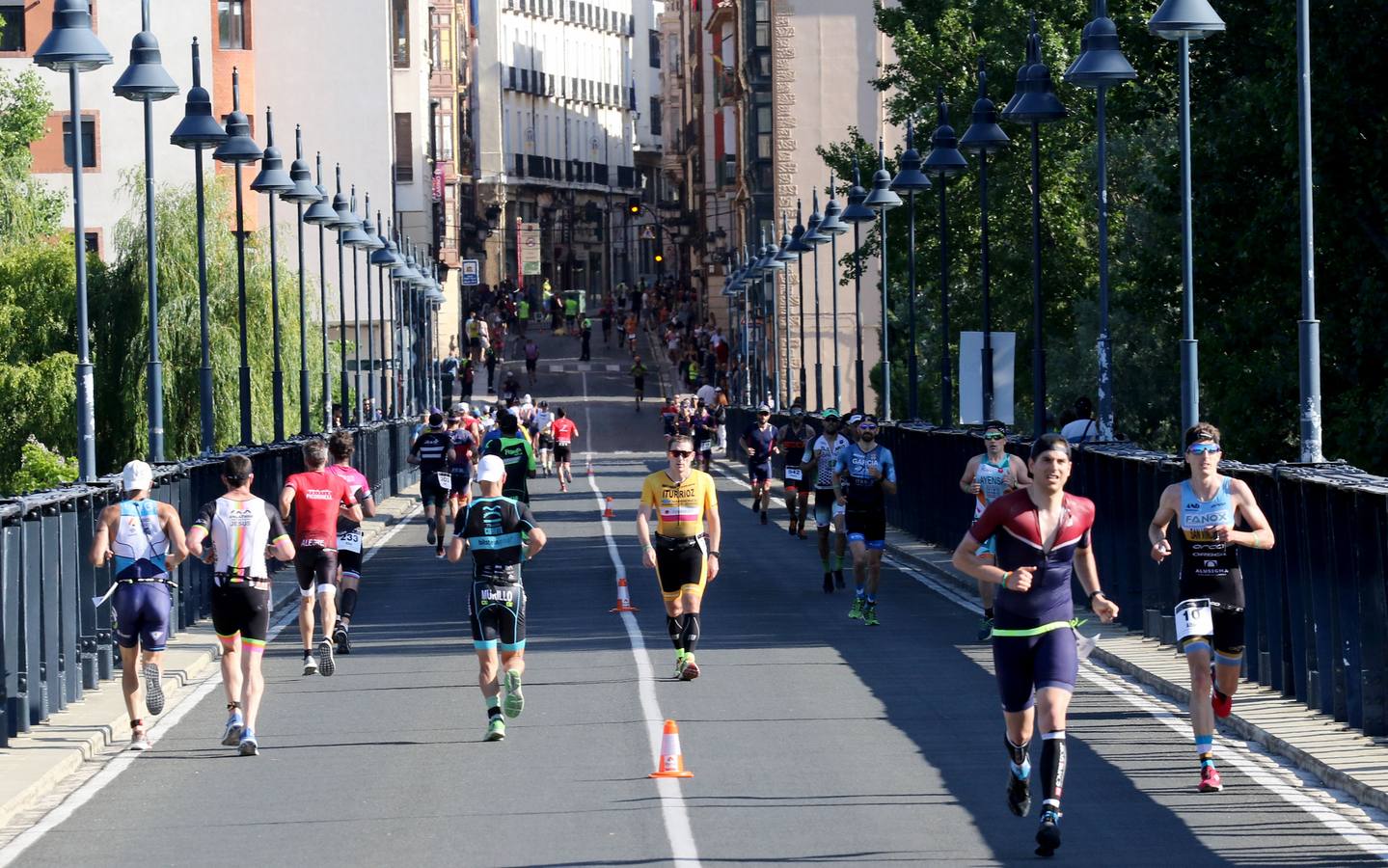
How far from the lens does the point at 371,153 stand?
302ft

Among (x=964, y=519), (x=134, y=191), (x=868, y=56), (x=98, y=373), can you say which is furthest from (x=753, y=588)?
(x=868, y=56)

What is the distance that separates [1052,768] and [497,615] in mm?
5221

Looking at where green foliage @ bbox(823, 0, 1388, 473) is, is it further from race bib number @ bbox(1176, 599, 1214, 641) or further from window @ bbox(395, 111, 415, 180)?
window @ bbox(395, 111, 415, 180)

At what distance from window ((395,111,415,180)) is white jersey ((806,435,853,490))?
231 feet

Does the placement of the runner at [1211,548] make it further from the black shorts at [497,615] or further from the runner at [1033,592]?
the black shorts at [497,615]

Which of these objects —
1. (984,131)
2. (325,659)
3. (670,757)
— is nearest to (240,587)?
(670,757)

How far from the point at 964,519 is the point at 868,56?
5936 cm

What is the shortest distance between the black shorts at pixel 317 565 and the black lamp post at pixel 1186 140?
6932mm

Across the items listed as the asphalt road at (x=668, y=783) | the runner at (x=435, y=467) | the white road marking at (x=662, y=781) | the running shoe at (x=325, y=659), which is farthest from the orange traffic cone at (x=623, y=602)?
the runner at (x=435, y=467)

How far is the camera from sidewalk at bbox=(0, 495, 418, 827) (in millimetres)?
13742

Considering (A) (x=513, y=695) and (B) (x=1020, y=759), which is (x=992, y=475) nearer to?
(A) (x=513, y=695)

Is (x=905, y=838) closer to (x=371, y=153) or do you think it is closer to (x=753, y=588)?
(x=753, y=588)

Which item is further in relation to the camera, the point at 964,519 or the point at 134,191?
the point at 134,191

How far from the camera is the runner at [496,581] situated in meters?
15.7
